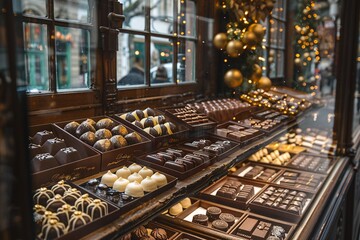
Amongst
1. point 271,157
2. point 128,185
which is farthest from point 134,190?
point 271,157

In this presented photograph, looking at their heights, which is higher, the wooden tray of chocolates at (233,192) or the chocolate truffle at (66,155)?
the chocolate truffle at (66,155)

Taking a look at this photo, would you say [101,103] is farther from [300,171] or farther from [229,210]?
[300,171]

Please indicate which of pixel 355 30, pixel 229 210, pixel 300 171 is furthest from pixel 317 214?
pixel 355 30

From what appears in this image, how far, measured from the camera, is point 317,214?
1.83m

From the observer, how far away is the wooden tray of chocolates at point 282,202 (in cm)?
177

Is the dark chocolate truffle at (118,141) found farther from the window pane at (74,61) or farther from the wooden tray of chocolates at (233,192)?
the wooden tray of chocolates at (233,192)

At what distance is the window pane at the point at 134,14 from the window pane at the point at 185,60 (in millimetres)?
253

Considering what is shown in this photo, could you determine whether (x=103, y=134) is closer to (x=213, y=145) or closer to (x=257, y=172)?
(x=213, y=145)

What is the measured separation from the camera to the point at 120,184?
1.10m

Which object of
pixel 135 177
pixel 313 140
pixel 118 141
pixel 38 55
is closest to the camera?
pixel 135 177

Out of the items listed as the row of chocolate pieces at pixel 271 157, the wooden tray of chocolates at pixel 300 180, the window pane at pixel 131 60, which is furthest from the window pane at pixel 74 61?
the row of chocolate pieces at pixel 271 157

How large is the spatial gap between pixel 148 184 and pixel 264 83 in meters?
1.34

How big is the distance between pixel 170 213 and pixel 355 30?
6.62 ft

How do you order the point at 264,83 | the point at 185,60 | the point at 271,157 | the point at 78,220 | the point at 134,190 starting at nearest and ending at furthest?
the point at 78,220
the point at 134,190
the point at 185,60
the point at 264,83
the point at 271,157
